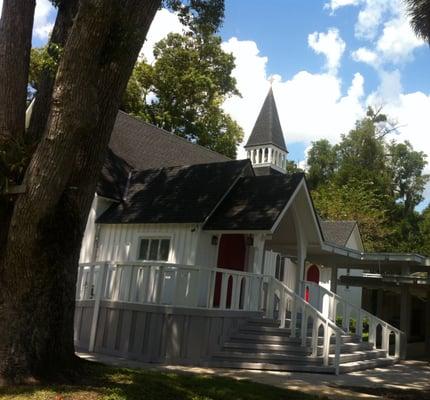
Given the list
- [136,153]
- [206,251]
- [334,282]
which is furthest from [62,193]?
[334,282]

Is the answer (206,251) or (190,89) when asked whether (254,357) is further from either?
(190,89)

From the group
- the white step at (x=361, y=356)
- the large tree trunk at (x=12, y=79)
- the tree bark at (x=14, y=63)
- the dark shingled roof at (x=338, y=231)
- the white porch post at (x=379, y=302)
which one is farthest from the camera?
the dark shingled roof at (x=338, y=231)

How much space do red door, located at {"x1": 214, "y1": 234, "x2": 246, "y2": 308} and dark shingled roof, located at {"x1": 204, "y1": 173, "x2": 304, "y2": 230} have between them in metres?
1.61

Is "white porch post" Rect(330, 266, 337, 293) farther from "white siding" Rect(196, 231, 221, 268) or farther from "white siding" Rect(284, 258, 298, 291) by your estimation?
"white siding" Rect(196, 231, 221, 268)

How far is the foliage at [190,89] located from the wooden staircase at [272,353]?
85.0 ft

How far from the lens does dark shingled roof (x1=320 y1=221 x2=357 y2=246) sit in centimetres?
2997

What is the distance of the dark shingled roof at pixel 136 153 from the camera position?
54.4 feet

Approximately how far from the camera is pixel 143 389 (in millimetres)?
7051

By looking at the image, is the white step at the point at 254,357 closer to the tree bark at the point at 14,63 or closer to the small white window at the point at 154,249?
the small white window at the point at 154,249

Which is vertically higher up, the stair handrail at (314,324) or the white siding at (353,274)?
the white siding at (353,274)

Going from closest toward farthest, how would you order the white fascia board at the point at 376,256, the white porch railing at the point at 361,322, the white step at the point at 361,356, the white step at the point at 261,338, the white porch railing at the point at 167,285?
the white porch railing at the point at 167,285, the white step at the point at 261,338, the white step at the point at 361,356, the white fascia board at the point at 376,256, the white porch railing at the point at 361,322

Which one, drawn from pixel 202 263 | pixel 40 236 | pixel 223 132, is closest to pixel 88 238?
pixel 202 263

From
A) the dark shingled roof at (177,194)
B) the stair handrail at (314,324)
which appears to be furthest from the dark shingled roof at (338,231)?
the stair handrail at (314,324)

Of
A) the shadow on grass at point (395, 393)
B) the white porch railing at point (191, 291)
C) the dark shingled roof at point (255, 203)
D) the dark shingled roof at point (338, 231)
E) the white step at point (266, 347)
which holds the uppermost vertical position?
the dark shingled roof at point (338, 231)
